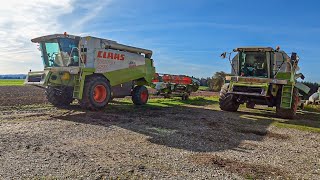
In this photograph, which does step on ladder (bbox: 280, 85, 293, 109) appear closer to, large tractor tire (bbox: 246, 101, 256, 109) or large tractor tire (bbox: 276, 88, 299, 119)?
large tractor tire (bbox: 276, 88, 299, 119)

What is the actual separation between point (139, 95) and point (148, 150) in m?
9.48

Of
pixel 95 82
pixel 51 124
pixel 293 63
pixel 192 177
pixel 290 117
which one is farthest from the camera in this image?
pixel 293 63

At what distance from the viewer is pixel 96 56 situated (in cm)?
1278

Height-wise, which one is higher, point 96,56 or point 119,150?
point 96,56

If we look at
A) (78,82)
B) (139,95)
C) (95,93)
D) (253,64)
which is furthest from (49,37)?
(253,64)

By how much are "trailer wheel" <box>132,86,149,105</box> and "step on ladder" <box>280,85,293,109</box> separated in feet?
22.5

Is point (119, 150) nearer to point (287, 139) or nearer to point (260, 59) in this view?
point (287, 139)

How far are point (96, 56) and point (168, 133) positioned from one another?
595 centimetres

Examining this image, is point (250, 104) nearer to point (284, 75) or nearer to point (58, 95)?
point (284, 75)

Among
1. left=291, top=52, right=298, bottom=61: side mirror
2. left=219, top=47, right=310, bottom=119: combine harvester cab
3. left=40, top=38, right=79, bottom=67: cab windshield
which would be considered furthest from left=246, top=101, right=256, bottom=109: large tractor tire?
left=40, top=38, right=79, bottom=67: cab windshield

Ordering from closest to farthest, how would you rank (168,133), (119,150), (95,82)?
(119,150) < (168,133) < (95,82)

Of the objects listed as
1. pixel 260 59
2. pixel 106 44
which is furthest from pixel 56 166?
pixel 260 59

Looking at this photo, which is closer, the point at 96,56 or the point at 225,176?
the point at 225,176

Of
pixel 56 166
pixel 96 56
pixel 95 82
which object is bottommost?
pixel 56 166
